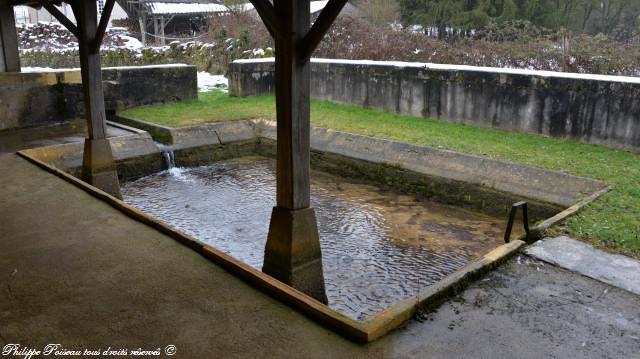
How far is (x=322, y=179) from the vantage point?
9.55 metres

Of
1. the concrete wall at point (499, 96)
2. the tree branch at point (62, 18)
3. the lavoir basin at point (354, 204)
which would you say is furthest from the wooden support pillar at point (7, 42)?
the concrete wall at point (499, 96)

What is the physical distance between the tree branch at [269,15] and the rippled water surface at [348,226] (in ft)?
8.54

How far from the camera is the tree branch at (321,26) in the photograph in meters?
3.82

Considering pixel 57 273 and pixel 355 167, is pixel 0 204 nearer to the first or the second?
pixel 57 273

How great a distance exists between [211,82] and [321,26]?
48.0 ft

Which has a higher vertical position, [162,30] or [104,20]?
[162,30]

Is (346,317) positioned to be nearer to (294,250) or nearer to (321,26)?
(294,250)

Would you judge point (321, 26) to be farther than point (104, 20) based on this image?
No

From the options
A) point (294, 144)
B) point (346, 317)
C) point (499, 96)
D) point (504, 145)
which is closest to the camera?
point (346, 317)

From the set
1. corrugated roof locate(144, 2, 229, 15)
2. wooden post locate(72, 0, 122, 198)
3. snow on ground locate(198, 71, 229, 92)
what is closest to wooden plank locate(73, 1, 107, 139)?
wooden post locate(72, 0, 122, 198)

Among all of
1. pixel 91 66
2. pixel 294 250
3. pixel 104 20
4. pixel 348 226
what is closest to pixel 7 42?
pixel 91 66

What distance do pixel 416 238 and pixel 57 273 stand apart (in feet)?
13.9

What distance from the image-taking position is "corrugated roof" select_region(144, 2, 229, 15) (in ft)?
78.5

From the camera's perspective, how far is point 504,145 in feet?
28.8
